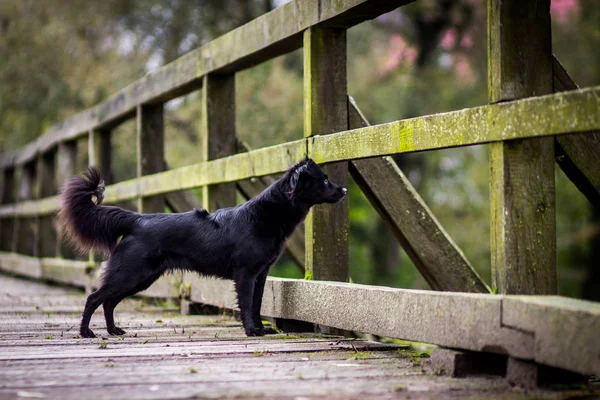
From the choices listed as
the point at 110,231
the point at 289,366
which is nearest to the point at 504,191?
the point at 289,366

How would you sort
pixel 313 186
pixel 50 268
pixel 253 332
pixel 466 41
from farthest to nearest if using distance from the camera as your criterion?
pixel 466 41 → pixel 50 268 → pixel 253 332 → pixel 313 186

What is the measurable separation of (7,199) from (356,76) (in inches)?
263

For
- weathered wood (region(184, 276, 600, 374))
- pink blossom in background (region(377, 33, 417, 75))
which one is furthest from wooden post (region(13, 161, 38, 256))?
weathered wood (region(184, 276, 600, 374))

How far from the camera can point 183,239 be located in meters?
5.25

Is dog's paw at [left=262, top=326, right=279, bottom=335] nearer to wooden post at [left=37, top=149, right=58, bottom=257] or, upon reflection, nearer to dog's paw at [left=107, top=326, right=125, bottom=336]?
dog's paw at [left=107, top=326, right=125, bottom=336]

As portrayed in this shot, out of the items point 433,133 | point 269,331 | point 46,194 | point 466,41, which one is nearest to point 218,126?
point 269,331

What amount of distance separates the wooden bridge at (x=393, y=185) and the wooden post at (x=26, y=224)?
16.1 feet

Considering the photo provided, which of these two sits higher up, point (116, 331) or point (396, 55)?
point (396, 55)

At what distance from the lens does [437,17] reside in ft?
59.1

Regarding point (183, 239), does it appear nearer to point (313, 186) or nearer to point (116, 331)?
point (116, 331)

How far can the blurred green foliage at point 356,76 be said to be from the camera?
48.4 ft

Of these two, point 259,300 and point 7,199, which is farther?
point 7,199

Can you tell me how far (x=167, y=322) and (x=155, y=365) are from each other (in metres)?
2.26

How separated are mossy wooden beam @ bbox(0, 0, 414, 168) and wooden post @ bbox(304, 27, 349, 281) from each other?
0.47 feet
